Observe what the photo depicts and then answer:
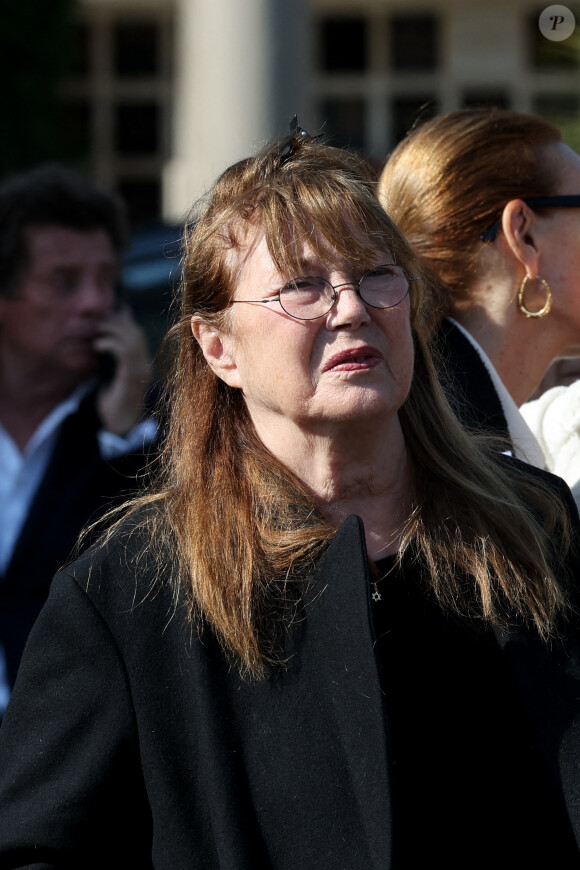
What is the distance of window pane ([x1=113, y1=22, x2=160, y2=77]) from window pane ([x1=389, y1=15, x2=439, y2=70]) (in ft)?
8.01

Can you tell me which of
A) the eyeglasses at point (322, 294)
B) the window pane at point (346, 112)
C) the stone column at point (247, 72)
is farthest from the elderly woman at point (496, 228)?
the window pane at point (346, 112)

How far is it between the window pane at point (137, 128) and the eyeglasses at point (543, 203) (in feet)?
35.8

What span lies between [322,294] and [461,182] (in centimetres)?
76

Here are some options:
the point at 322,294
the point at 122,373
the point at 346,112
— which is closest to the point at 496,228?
the point at 322,294

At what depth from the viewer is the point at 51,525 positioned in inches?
151

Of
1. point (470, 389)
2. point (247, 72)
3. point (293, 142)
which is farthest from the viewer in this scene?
point (247, 72)

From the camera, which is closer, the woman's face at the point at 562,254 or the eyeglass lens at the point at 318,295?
the eyeglass lens at the point at 318,295

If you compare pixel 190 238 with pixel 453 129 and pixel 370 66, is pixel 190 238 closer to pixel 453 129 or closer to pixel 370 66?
pixel 453 129

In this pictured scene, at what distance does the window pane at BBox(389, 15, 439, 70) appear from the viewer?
501 inches

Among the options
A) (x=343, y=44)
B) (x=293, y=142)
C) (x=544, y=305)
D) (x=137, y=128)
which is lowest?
(x=137, y=128)

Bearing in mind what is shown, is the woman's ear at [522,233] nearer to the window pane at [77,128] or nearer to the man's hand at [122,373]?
the man's hand at [122,373]

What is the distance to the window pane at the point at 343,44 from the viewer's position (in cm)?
1283

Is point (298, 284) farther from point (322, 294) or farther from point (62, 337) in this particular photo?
point (62, 337)

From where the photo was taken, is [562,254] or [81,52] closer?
[562,254]
